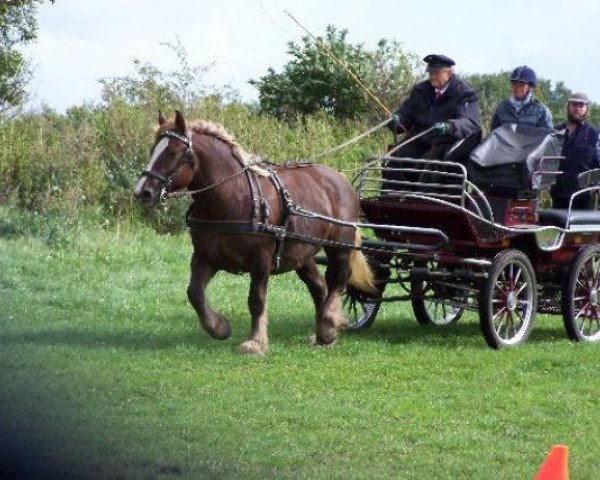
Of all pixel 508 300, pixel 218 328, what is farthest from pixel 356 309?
pixel 218 328

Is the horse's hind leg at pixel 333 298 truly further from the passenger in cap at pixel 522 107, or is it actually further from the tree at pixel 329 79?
the tree at pixel 329 79

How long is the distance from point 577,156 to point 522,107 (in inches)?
29.4

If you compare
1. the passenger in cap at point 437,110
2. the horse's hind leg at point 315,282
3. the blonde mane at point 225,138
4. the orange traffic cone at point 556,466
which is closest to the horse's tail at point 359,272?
the horse's hind leg at point 315,282

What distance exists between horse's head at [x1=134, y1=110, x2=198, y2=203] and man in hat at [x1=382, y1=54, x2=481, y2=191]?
6.47ft

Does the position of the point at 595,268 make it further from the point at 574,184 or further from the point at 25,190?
the point at 25,190

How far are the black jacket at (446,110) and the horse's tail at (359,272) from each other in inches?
41.9

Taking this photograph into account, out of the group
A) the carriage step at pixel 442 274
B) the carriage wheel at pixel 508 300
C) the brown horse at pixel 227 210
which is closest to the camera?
the brown horse at pixel 227 210

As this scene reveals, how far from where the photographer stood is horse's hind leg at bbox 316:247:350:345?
30.3ft

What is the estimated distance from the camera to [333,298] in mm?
9398

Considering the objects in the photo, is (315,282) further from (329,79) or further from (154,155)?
(329,79)

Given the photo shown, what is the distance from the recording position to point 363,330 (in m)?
10.4

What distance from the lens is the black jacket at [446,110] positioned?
9.55 m

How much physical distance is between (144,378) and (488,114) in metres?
15.4

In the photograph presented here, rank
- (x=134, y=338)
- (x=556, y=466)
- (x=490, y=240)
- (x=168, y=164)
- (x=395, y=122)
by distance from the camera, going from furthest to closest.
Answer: (x=395, y=122), (x=490, y=240), (x=134, y=338), (x=168, y=164), (x=556, y=466)
